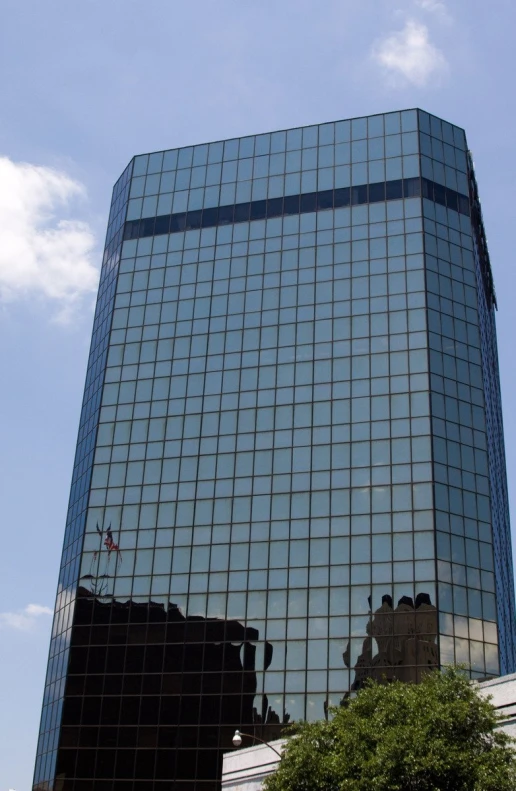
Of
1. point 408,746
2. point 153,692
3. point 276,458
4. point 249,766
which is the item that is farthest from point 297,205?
point 408,746

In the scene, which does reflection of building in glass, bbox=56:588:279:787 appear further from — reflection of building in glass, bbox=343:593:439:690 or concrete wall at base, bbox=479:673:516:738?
concrete wall at base, bbox=479:673:516:738

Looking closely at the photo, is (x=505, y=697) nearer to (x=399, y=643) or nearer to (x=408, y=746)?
(x=408, y=746)

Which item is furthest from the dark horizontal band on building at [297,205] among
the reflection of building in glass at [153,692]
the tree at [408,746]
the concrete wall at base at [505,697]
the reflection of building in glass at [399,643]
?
the tree at [408,746]

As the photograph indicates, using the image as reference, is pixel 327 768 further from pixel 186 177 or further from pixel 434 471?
pixel 186 177

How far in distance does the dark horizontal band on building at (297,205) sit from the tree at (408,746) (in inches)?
1904

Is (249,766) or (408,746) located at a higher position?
(249,766)

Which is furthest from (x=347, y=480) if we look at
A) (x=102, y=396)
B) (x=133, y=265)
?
(x=133, y=265)

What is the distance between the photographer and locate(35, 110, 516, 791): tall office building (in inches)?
2494

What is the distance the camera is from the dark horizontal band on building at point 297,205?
79.1 metres

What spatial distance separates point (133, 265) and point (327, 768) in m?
56.3

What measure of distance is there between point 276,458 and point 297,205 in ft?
80.4

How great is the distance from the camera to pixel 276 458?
7094 centimetres

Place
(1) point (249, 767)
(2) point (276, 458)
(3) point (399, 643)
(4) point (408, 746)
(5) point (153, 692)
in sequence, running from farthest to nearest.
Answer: (2) point (276, 458)
(5) point (153, 692)
(3) point (399, 643)
(1) point (249, 767)
(4) point (408, 746)

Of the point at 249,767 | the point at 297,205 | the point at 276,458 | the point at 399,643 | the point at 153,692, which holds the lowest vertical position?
the point at 249,767
